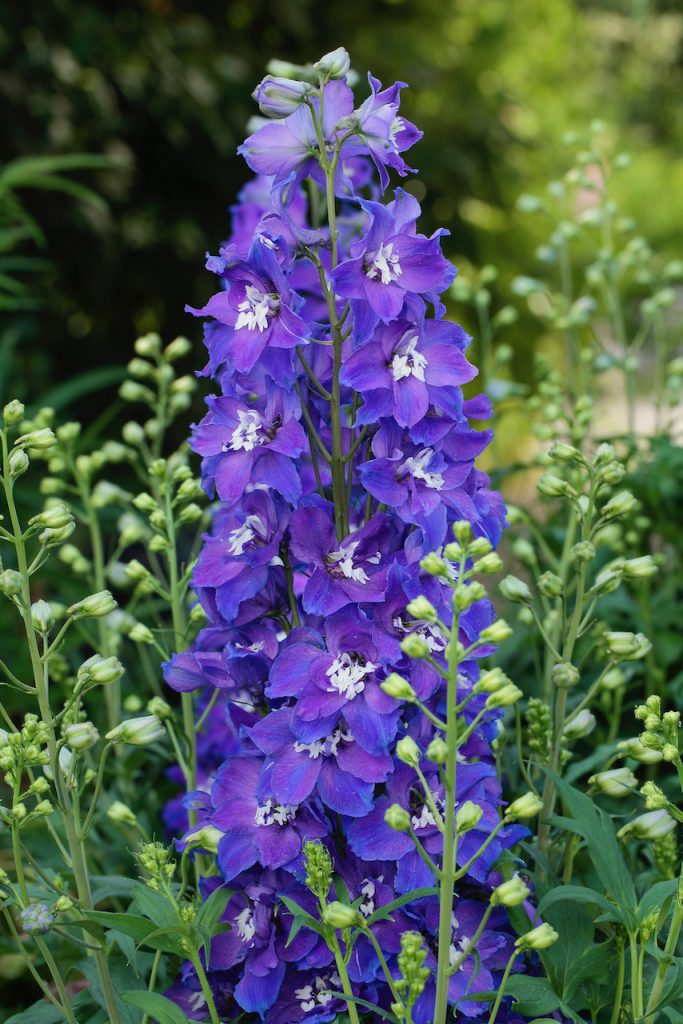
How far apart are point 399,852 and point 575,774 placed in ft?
1.43

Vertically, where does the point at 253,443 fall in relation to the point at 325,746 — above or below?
above

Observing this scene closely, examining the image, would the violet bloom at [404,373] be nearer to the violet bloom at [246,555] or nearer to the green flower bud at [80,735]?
the violet bloom at [246,555]

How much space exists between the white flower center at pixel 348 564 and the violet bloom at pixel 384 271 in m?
0.23

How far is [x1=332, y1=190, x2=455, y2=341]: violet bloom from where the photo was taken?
115 centimetres

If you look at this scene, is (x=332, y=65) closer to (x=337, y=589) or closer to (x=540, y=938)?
(x=337, y=589)

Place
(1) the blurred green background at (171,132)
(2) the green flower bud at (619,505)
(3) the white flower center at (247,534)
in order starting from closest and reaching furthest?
(3) the white flower center at (247,534) < (2) the green flower bud at (619,505) < (1) the blurred green background at (171,132)

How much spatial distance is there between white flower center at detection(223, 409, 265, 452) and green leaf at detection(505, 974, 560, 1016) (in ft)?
2.00

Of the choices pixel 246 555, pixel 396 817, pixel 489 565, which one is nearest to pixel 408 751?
pixel 396 817

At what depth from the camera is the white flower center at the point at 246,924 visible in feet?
4.07

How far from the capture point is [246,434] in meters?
1.20

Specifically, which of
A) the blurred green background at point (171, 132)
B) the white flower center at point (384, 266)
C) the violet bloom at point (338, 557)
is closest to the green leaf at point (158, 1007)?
the violet bloom at point (338, 557)

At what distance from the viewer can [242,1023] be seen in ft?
4.31

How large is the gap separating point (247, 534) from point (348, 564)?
4.7 inches

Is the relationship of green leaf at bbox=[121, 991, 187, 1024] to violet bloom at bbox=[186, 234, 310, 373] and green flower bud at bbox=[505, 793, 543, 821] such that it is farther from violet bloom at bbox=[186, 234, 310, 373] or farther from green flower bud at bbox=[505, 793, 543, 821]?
violet bloom at bbox=[186, 234, 310, 373]
